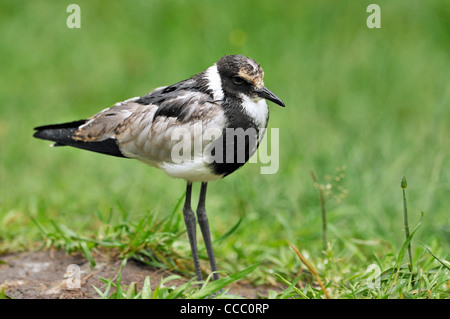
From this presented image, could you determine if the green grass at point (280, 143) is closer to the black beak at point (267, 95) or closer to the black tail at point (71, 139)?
the black tail at point (71, 139)

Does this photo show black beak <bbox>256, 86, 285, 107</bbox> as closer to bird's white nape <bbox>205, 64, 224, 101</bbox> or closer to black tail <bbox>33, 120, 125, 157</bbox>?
bird's white nape <bbox>205, 64, 224, 101</bbox>

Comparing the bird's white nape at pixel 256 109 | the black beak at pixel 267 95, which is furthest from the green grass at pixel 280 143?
the black beak at pixel 267 95

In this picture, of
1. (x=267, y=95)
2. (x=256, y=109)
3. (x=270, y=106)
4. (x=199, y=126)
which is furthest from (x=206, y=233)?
(x=270, y=106)

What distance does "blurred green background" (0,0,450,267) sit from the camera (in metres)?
5.29

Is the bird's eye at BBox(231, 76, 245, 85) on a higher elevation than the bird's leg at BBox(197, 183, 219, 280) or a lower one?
higher

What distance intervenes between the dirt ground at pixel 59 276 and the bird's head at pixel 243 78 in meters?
1.32

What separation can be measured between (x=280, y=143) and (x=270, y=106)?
787 mm

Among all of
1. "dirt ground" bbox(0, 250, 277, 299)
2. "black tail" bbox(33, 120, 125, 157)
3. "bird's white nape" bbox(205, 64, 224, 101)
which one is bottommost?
"dirt ground" bbox(0, 250, 277, 299)

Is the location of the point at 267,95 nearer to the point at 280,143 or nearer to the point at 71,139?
the point at 71,139

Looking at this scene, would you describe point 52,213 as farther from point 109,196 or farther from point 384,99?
point 384,99

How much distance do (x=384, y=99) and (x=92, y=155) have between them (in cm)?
363

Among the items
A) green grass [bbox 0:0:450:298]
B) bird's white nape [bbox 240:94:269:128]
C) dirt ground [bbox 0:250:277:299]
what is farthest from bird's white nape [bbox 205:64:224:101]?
dirt ground [bbox 0:250:277:299]

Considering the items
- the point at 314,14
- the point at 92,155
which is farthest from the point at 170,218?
the point at 314,14

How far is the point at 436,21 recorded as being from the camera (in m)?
8.38
